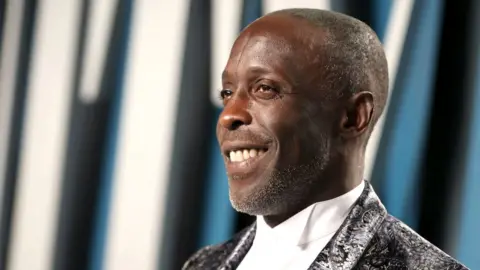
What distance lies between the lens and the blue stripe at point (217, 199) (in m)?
1.50

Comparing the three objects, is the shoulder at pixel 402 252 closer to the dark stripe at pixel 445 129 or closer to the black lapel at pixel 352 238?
the black lapel at pixel 352 238

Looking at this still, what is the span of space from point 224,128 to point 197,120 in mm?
503

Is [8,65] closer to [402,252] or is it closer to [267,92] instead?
[267,92]

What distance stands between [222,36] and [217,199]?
36 centimetres

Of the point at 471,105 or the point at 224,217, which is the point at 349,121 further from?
the point at 224,217

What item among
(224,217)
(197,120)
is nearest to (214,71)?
(197,120)

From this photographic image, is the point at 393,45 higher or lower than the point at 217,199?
higher

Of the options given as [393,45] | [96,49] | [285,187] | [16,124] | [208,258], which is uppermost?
[393,45]

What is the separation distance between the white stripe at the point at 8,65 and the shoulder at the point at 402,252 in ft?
3.53

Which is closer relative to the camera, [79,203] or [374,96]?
[374,96]

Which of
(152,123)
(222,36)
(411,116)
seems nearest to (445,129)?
(411,116)

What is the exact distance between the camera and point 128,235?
1.58m

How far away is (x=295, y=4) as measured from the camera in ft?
4.80

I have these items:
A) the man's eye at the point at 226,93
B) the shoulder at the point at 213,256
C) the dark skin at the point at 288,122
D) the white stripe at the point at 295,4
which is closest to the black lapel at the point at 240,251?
the shoulder at the point at 213,256
